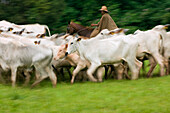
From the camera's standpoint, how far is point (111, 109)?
6.95m

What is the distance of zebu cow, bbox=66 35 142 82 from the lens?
10.3 meters

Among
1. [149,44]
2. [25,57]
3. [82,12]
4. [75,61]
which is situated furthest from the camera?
[82,12]

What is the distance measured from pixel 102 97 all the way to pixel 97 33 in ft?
15.7

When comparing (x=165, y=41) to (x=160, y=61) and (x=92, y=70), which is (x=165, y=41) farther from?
(x=92, y=70)

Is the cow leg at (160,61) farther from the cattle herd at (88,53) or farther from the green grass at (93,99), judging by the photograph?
the green grass at (93,99)

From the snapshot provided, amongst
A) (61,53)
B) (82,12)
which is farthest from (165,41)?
(82,12)

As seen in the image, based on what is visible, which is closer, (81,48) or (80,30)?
(81,48)

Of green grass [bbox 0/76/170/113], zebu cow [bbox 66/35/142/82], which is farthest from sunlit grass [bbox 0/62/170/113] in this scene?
zebu cow [bbox 66/35/142/82]

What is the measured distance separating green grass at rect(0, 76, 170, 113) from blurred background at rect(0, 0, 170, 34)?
8.20m

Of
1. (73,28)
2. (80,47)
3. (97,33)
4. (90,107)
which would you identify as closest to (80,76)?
(80,47)

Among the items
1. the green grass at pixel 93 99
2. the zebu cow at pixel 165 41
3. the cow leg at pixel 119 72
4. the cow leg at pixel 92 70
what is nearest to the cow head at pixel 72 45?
the cow leg at pixel 92 70

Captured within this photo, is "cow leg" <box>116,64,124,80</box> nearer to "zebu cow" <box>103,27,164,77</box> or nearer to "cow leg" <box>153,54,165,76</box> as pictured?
"zebu cow" <box>103,27,164,77</box>

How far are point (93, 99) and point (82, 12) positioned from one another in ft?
40.7

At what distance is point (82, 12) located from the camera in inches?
776
